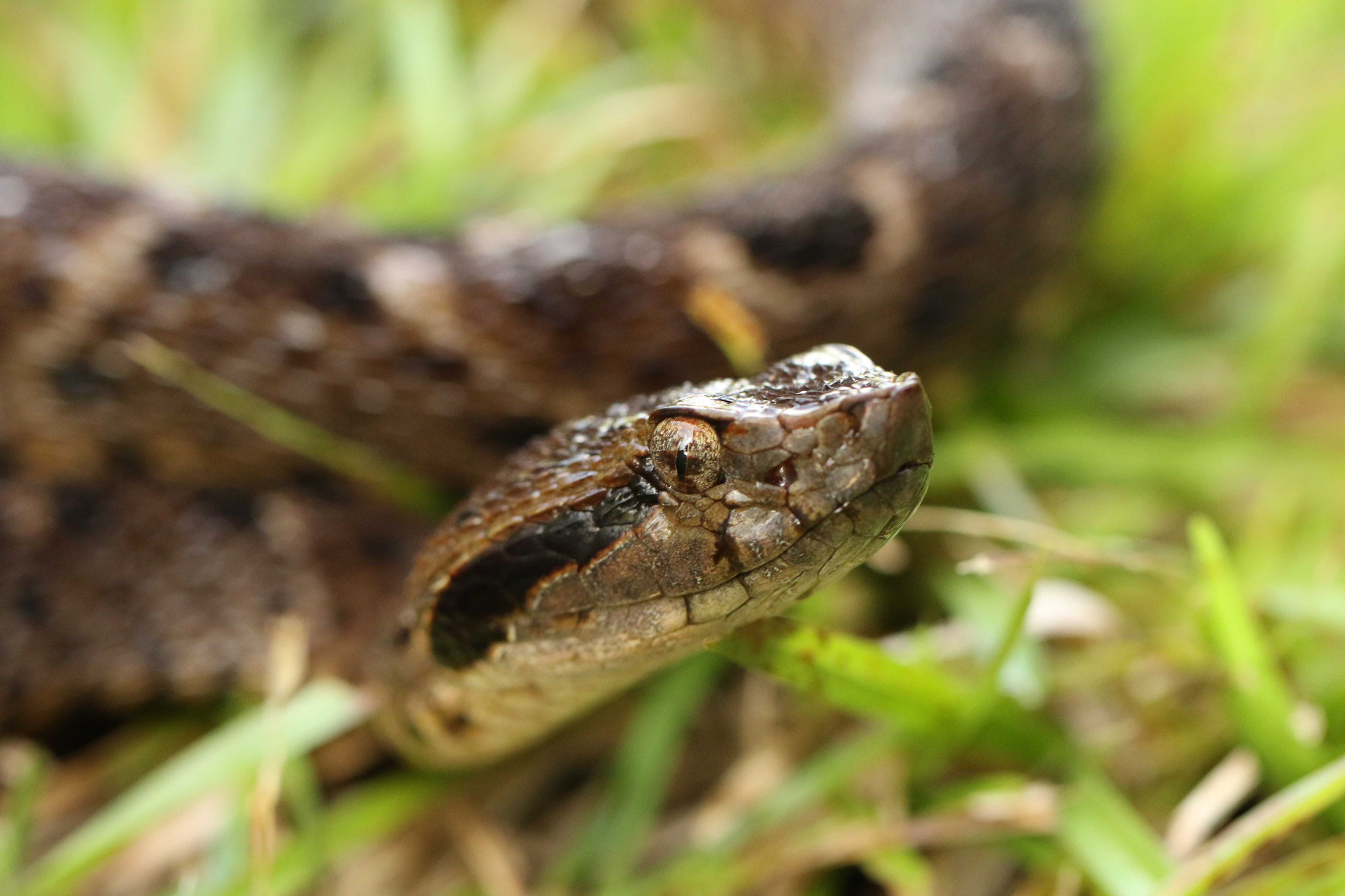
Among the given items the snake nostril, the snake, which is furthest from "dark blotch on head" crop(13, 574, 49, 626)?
the snake nostril

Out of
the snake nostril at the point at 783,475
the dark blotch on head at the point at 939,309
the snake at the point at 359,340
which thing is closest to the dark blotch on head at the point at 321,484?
the snake at the point at 359,340

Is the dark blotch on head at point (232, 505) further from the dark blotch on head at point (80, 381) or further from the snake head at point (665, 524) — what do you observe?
the snake head at point (665, 524)

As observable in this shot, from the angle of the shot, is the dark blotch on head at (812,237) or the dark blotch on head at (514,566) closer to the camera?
the dark blotch on head at (514,566)

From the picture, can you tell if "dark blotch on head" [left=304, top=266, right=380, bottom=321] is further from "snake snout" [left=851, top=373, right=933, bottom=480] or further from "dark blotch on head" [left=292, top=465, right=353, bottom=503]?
"snake snout" [left=851, top=373, right=933, bottom=480]

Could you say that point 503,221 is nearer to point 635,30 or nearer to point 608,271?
point 608,271

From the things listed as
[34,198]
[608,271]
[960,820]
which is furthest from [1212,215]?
[34,198]

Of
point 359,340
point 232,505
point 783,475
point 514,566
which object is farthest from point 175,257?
point 783,475
